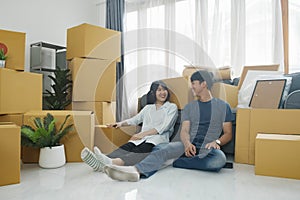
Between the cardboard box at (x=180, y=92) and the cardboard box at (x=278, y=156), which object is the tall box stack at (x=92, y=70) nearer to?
the cardboard box at (x=180, y=92)

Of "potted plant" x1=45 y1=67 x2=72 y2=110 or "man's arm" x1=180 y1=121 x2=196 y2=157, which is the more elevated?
"potted plant" x1=45 y1=67 x2=72 y2=110

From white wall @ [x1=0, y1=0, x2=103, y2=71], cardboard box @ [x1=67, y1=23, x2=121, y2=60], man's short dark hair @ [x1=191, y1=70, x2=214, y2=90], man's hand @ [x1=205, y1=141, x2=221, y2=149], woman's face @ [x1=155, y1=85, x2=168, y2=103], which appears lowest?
man's hand @ [x1=205, y1=141, x2=221, y2=149]

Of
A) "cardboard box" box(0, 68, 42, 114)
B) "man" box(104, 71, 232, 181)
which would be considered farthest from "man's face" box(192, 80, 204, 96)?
"cardboard box" box(0, 68, 42, 114)

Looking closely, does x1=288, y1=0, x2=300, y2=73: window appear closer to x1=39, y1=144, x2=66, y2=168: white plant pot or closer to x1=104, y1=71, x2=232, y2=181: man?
x1=104, y1=71, x2=232, y2=181: man

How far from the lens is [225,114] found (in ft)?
7.50

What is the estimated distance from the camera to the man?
195 cm

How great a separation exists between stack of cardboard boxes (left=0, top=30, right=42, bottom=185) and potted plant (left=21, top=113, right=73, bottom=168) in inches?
5.4

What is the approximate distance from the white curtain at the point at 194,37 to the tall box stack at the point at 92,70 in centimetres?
53

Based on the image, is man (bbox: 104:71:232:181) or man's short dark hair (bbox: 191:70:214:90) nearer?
man (bbox: 104:71:232:181)

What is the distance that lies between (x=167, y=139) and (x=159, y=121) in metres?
0.18

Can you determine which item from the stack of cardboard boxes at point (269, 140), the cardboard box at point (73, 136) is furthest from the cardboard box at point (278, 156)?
the cardboard box at point (73, 136)

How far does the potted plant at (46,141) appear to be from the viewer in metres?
2.05

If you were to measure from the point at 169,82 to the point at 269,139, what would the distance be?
111 centimetres

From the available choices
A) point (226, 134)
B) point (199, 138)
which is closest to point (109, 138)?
point (199, 138)
